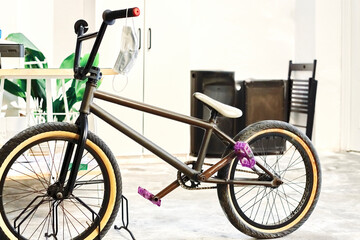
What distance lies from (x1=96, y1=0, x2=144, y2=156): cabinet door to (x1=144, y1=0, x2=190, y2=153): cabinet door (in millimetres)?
72

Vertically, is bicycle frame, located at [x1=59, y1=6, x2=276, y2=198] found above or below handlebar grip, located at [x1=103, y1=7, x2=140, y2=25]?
below

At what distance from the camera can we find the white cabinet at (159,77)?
532 centimetres

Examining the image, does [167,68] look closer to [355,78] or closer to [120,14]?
[355,78]

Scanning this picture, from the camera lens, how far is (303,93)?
5992 mm

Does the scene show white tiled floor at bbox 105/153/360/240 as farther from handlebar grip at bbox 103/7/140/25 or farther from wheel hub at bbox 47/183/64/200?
handlebar grip at bbox 103/7/140/25

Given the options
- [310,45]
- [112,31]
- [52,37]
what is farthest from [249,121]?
[52,37]

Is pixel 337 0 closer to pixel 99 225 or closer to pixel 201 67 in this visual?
pixel 201 67

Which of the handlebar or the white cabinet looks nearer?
the handlebar

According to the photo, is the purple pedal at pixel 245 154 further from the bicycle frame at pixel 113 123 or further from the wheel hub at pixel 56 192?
the wheel hub at pixel 56 192

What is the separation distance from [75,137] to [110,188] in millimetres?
241

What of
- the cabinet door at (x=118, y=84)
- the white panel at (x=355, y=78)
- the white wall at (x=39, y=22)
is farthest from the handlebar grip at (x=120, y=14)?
the white panel at (x=355, y=78)

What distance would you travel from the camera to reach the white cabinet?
5.32 meters

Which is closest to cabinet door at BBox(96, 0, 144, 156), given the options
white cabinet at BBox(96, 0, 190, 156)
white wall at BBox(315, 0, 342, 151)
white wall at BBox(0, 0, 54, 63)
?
white cabinet at BBox(96, 0, 190, 156)

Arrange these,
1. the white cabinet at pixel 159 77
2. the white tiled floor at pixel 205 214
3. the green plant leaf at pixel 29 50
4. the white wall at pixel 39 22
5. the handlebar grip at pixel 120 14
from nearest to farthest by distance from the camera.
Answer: the handlebar grip at pixel 120 14, the white tiled floor at pixel 205 214, the green plant leaf at pixel 29 50, the white cabinet at pixel 159 77, the white wall at pixel 39 22
